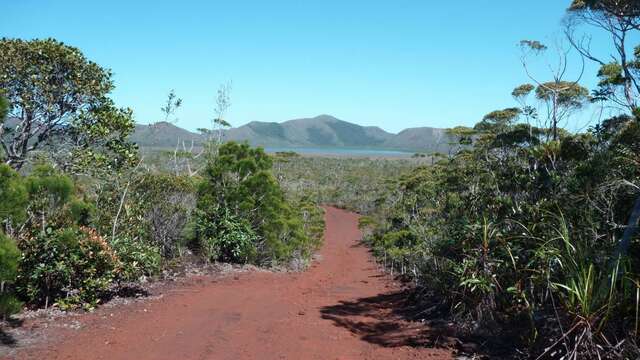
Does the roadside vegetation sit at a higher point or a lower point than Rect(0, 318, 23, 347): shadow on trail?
higher

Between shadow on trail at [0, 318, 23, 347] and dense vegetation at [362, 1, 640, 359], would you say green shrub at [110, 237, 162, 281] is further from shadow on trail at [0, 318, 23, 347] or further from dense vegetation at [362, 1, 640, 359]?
dense vegetation at [362, 1, 640, 359]

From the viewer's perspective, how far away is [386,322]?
721 cm

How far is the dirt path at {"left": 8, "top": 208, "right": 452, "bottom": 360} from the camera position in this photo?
19.3 feet

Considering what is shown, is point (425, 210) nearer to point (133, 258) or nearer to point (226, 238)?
point (226, 238)

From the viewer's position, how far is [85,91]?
28.4 feet

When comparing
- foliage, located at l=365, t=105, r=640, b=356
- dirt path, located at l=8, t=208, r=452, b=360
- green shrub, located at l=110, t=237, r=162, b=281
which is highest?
foliage, located at l=365, t=105, r=640, b=356


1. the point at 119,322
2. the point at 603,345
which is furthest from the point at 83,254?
the point at 603,345

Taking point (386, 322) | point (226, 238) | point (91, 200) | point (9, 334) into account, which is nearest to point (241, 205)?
point (226, 238)

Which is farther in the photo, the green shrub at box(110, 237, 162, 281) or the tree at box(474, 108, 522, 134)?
the tree at box(474, 108, 522, 134)

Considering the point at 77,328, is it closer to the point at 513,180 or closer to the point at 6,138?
the point at 6,138

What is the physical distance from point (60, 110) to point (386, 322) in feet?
21.6

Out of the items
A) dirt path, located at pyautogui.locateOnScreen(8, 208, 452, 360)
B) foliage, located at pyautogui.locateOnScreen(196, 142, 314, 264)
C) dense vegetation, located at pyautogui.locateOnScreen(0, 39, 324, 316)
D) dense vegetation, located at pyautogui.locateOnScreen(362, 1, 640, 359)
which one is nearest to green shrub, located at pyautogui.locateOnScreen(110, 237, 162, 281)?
dense vegetation, located at pyautogui.locateOnScreen(0, 39, 324, 316)

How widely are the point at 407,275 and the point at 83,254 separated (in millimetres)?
7499

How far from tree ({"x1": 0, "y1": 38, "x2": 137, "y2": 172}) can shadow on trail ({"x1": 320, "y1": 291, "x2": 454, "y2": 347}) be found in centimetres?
497
